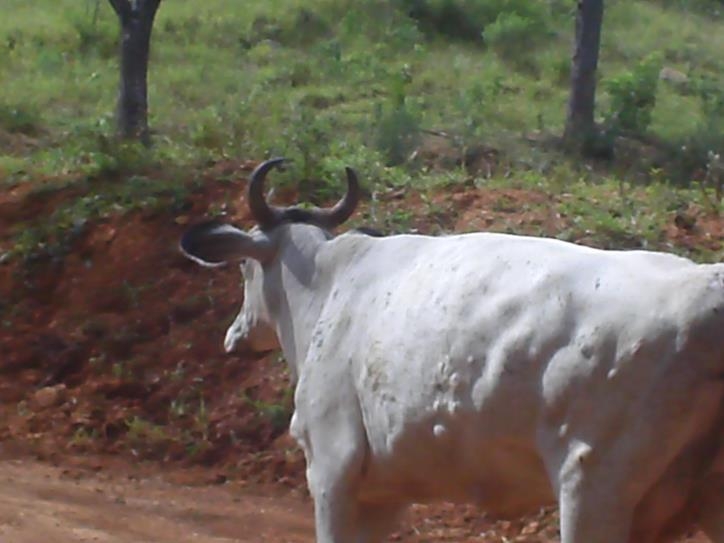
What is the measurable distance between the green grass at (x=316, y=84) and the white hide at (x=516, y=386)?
5286mm

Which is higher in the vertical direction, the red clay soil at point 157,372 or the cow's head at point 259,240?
the cow's head at point 259,240

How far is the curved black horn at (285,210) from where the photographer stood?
21.4ft

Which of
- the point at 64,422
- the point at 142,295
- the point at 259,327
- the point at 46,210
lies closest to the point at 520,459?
the point at 259,327

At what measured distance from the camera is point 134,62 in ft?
42.9

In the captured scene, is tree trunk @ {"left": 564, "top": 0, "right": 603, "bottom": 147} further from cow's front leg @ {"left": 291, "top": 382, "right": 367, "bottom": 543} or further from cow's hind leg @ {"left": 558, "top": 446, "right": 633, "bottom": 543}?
cow's hind leg @ {"left": 558, "top": 446, "right": 633, "bottom": 543}

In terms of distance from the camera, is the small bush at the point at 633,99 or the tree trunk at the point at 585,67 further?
the small bush at the point at 633,99

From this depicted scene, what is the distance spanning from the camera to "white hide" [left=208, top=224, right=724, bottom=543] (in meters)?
4.34

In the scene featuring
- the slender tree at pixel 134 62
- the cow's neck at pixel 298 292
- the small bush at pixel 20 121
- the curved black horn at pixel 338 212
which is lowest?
the small bush at pixel 20 121

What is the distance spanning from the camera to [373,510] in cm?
579

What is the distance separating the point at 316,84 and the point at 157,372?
7.31m

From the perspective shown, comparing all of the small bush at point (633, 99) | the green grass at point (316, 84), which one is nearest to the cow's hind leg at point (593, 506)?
the green grass at point (316, 84)

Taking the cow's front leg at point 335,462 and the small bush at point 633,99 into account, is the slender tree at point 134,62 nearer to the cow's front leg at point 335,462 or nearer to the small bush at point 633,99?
the small bush at point 633,99

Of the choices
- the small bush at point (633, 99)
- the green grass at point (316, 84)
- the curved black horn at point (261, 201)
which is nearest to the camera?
the curved black horn at point (261, 201)

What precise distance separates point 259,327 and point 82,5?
45.9ft
